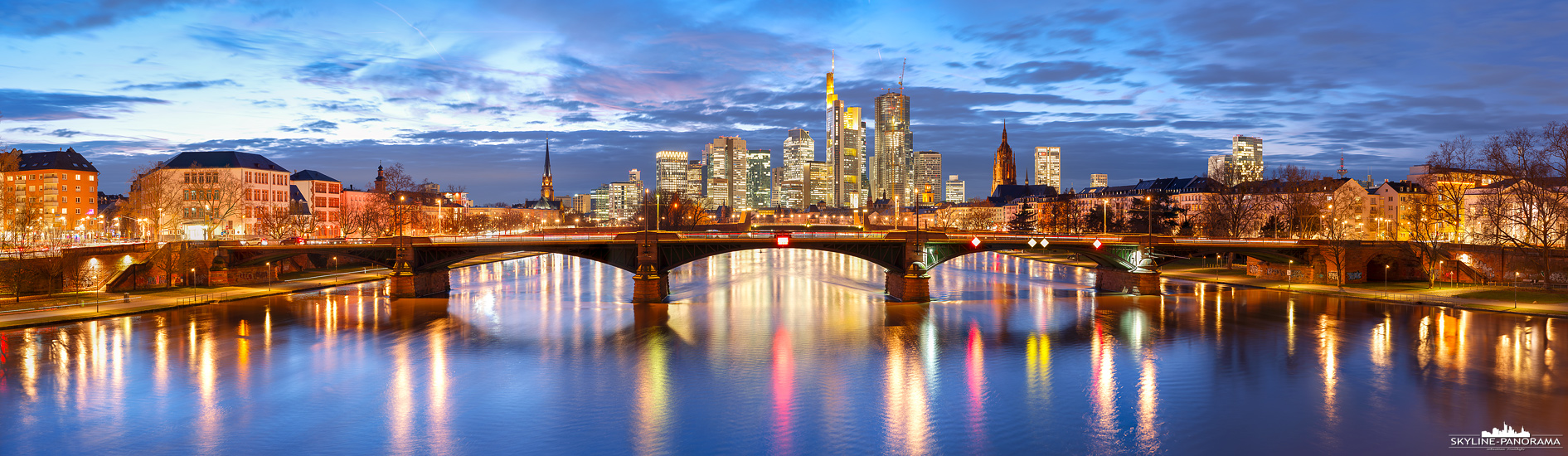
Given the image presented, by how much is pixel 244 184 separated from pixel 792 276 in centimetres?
8787

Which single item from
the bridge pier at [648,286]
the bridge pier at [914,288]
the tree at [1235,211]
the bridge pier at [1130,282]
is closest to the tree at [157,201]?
the bridge pier at [648,286]

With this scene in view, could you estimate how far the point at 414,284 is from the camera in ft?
247

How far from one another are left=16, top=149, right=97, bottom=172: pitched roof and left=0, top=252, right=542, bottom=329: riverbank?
8428 cm

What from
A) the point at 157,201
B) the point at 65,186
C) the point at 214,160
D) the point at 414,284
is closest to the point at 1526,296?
the point at 414,284

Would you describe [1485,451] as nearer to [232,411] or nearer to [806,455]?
[806,455]

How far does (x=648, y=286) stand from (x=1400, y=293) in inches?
2625

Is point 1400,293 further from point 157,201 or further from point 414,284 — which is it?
point 157,201

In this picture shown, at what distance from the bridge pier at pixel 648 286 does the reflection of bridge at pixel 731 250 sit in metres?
0.07

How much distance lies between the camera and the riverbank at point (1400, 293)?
60.5 metres

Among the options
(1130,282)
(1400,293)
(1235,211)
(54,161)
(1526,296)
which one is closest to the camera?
(1526,296)

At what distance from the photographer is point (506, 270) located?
116438mm

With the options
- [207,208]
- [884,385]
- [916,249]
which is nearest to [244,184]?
[207,208]

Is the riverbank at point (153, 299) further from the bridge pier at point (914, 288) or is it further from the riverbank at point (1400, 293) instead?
the riverbank at point (1400, 293)

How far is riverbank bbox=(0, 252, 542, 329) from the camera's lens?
186ft
